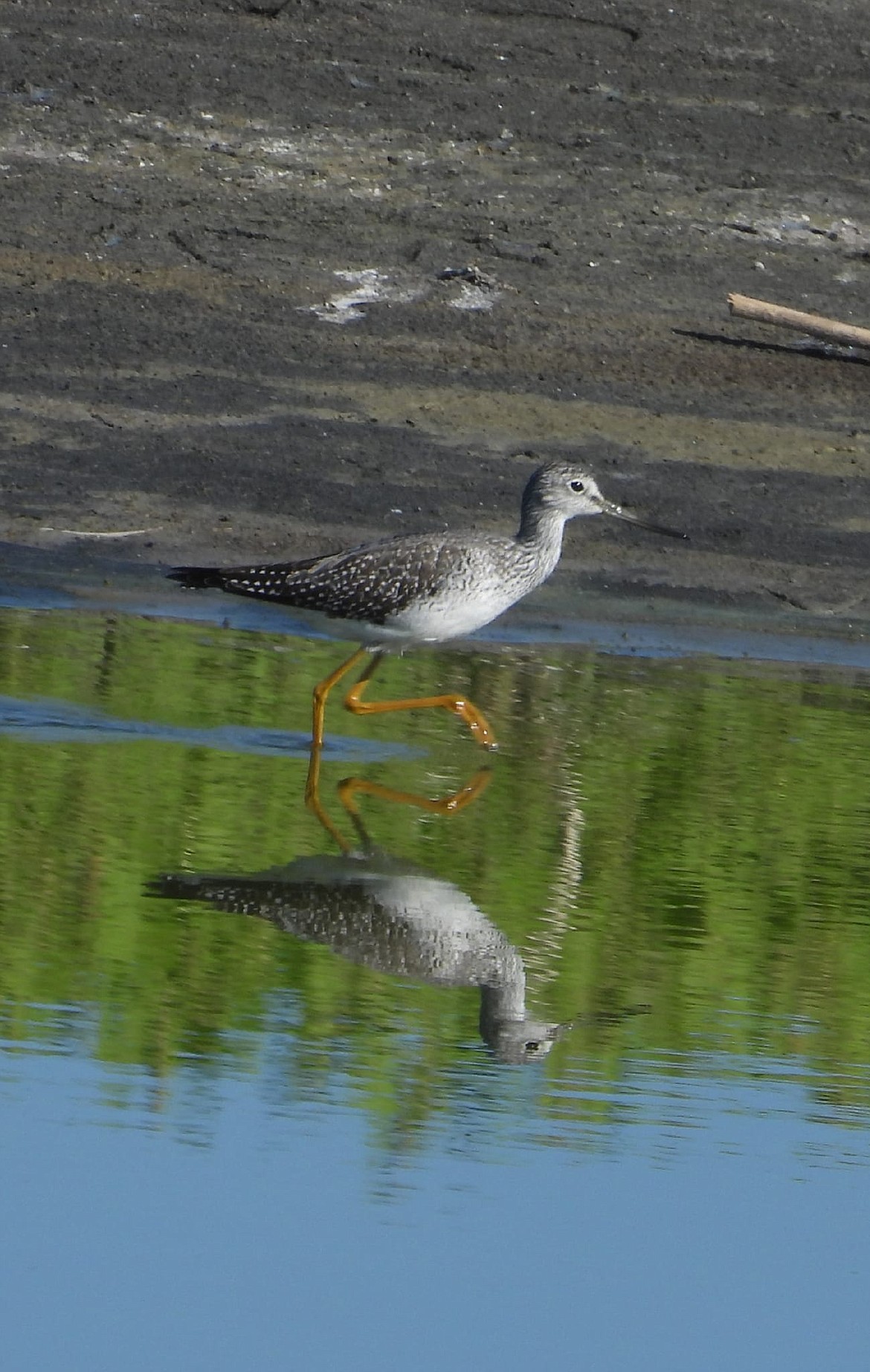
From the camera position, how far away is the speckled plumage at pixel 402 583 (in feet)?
28.7

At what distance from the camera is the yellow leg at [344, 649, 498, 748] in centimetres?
842

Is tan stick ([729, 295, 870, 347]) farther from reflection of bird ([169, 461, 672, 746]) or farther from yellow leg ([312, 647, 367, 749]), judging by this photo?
yellow leg ([312, 647, 367, 749])

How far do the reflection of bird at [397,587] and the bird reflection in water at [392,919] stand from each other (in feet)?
6.46

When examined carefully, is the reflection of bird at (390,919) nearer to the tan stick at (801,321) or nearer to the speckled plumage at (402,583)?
the speckled plumage at (402,583)

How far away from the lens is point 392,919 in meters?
6.18

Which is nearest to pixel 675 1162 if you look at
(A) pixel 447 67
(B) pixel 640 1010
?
(B) pixel 640 1010

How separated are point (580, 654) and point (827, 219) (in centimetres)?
659

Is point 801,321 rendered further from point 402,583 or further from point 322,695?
point 322,695

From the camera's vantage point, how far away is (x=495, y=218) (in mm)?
15383

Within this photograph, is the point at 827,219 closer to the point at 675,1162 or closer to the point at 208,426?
the point at 208,426

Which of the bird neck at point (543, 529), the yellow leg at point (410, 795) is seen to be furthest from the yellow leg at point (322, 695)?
the bird neck at point (543, 529)

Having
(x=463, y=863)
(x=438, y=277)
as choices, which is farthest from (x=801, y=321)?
(x=463, y=863)

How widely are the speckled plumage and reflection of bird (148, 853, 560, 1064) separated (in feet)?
6.92

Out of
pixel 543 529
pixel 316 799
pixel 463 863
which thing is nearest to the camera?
pixel 463 863
